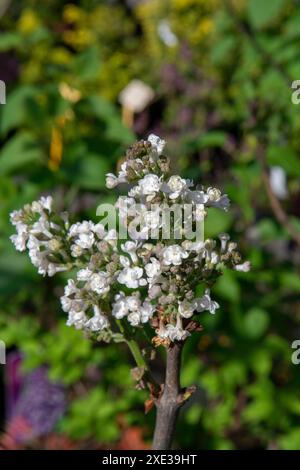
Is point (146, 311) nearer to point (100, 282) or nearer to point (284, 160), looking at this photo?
point (100, 282)

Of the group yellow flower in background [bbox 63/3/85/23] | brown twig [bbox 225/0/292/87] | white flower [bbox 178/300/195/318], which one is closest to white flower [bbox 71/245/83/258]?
white flower [bbox 178/300/195/318]

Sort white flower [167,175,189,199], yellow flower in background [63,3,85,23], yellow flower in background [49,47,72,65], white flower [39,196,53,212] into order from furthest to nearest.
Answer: yellow flower in background [63,3,85,23] < yellow flower in background [49,47,72,65] < white flower [39,196,53,212] < white flower [167,175,189,199]

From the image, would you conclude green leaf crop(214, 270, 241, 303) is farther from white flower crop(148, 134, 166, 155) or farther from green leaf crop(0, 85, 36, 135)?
white flower crop(148, 134, 166, 155)

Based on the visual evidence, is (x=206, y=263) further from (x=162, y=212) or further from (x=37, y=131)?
(x=37, y=131)

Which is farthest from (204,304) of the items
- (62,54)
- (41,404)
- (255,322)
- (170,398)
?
(62,54)

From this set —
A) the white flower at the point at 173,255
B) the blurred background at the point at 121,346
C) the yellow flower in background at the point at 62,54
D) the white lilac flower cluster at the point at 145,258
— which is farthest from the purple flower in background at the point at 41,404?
the yellow flower in background at the point at 62,54
